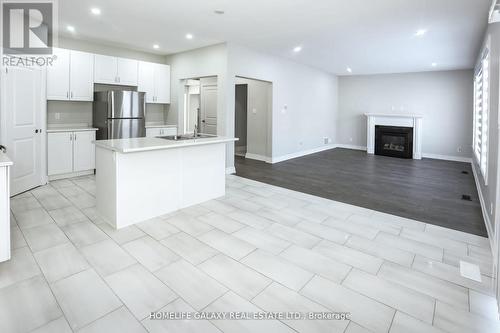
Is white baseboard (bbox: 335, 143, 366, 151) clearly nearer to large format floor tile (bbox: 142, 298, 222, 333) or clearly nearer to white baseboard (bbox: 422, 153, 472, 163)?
white baseboard (bbox: 422, 153, 472, 163)

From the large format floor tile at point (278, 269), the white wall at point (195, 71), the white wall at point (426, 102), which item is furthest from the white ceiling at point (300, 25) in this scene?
the large format floor tile at point (278, 269)

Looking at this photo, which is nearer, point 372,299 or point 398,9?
point 372,299

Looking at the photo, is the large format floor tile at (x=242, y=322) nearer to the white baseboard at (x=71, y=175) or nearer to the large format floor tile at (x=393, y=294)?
the large format floor tile at (x=393, y=294)

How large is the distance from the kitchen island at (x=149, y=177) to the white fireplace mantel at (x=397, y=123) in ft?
21.9

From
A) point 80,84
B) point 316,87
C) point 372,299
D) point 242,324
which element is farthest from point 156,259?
point 316,87

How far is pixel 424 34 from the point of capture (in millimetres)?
4949

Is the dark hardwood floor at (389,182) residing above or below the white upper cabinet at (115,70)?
below

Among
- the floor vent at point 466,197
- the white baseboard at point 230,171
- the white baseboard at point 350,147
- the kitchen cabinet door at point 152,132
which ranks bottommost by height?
the floor vent at point 466,197

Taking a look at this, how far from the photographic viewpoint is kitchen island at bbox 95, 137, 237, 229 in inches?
129

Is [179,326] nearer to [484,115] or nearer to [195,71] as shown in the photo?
[484,115]

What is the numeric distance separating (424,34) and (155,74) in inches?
217

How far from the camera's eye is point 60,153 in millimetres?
Answer: 5273

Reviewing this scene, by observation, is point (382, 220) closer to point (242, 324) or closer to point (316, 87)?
point (242, 324)

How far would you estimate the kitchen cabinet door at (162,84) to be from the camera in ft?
22.5
